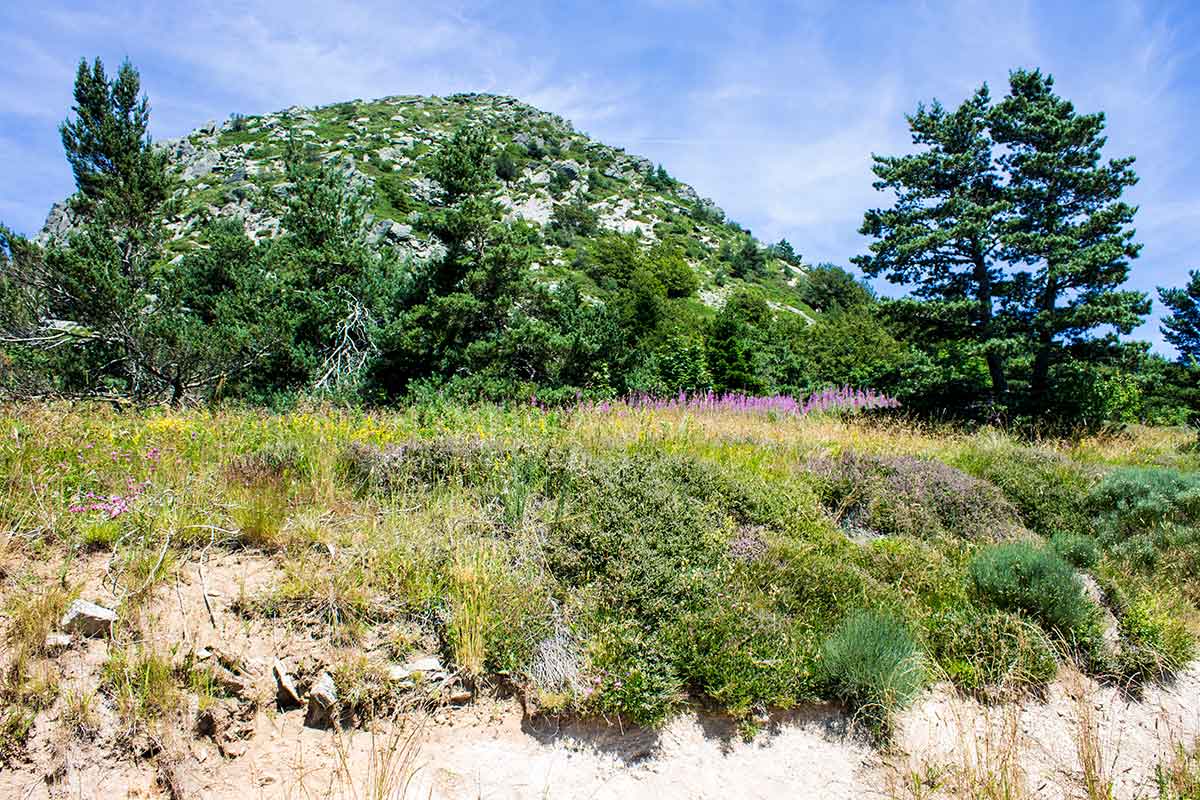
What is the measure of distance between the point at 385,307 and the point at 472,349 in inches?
131

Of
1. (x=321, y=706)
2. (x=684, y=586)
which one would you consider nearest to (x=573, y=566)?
(x=684, y=586)

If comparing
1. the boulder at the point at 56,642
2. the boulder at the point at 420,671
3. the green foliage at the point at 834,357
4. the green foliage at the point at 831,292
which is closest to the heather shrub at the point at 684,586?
the boulder at the point at 420,671

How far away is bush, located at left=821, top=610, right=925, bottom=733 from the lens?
3.62 meters

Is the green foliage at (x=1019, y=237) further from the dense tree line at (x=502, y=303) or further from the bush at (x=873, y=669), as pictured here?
the bush at (x=873, y=669)

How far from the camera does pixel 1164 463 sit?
10.4 meters

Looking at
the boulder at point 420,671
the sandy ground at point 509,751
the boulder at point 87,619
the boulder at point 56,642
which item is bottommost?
the sandy ground at point 509,751

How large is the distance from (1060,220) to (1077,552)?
11712 mm

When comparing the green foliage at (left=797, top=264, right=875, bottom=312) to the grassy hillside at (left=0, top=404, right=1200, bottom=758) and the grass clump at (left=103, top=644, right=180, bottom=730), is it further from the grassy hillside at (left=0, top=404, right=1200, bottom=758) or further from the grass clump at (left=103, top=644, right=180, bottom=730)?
the grass clump at (left=103, top=644, right=180, bottom=730)

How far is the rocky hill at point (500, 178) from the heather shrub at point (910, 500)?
111 feet

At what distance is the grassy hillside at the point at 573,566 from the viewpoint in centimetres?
350

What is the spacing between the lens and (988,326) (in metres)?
13.6

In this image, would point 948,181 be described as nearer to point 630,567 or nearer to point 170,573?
point 630,567

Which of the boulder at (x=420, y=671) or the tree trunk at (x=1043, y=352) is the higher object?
the tree trunk at (x=1043, y=352)

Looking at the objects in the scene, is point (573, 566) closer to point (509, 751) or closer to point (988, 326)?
point (509, 751)
